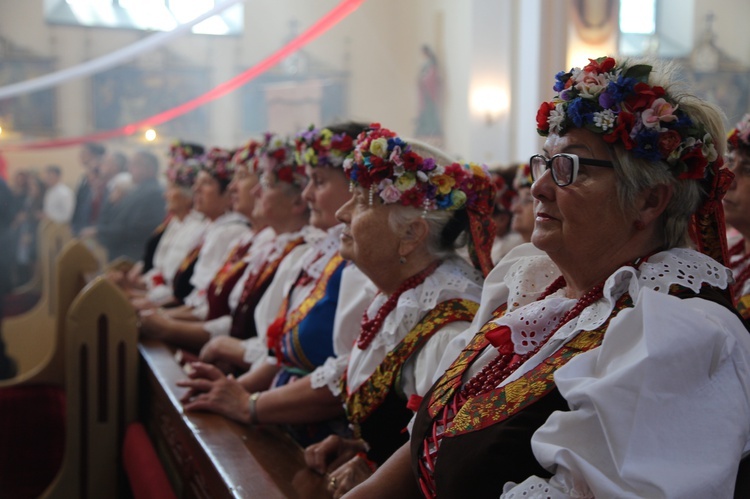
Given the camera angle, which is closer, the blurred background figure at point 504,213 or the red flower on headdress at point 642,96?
the red flower on headdress at point 642,96

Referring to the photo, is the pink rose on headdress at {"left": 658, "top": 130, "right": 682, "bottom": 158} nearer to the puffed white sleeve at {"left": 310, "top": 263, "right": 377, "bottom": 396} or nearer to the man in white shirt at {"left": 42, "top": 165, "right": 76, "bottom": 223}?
the puffed white sleeve at {"left": 310, "top": 263, "right": 377, "bottom": 396}

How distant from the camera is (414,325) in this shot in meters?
2.46

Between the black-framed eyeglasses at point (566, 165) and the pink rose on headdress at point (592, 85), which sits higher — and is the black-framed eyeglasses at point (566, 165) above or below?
below

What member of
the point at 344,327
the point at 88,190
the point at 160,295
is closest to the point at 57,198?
the point at 88,190

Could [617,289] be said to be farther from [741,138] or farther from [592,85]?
[741,138]

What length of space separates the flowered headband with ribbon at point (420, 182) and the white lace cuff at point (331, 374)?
1.75 ft

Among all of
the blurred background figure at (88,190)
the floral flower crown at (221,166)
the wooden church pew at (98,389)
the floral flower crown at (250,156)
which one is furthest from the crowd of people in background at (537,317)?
the blurred background figure at (88,190)

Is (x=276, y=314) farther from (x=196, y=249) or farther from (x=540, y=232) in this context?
(x=196, y=249)

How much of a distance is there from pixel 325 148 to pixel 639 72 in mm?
1547

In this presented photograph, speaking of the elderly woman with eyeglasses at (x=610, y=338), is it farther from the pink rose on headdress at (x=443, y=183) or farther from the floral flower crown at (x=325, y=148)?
the floral flower crown at (x=325, y=148)

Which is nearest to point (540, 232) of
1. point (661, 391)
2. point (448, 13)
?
point (661, 391)

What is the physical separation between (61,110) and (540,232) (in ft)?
41.7

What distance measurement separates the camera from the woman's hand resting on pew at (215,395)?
9.75 ft

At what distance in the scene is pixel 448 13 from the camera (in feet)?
40.4
